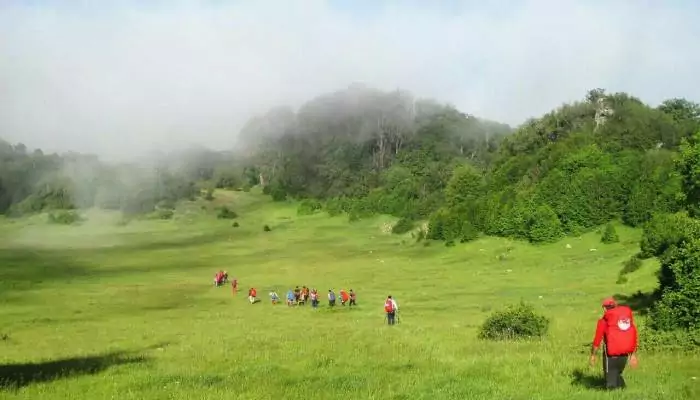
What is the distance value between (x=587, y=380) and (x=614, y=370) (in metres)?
1.95

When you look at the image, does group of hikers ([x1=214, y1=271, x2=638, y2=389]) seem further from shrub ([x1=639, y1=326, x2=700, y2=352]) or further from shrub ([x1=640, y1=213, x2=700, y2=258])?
shrub ([x1=640, y1=213, x2=700, y2=258])

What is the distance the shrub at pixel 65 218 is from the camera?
166125mm

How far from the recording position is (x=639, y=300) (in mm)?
39438

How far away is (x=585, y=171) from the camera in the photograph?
9650 centimetres

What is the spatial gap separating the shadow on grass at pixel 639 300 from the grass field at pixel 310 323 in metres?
2.11

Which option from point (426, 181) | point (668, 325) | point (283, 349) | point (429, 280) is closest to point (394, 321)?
point (283, 349)

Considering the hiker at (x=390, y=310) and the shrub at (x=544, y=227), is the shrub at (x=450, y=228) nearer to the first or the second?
the shrub at (x=544, y=227)

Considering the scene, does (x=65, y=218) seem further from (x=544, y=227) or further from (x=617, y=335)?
(x=617, y=335)

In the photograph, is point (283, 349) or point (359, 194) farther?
point (359, 194)

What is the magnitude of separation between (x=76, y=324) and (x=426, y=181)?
429ft

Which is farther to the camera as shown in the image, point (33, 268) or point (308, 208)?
point (308, 208)

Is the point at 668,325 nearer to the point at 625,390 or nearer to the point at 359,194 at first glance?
the point at 625,390

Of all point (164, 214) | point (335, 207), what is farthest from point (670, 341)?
point (164, 214)

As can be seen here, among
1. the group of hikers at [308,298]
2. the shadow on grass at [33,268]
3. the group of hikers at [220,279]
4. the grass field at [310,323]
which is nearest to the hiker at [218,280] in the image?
the group of hikers at [220,279]
